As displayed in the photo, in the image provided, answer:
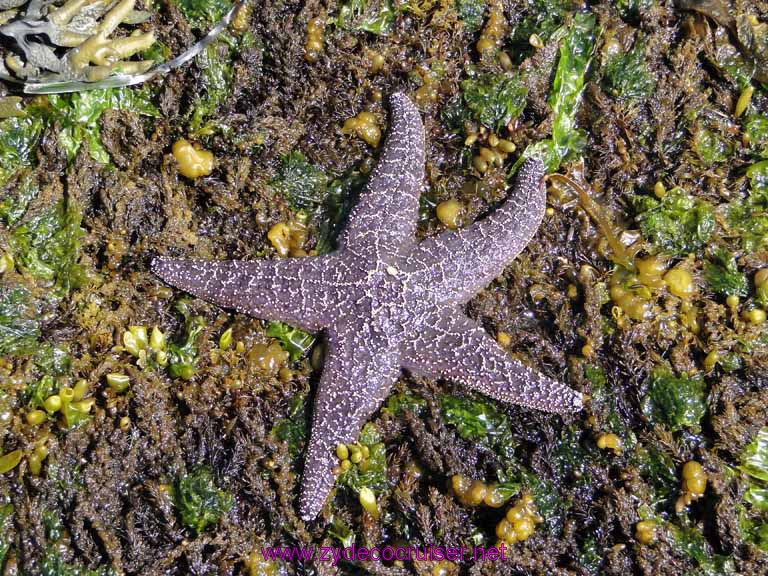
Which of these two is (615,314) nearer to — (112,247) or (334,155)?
(334,155)

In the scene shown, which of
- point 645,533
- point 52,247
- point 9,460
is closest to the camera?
point 645,533

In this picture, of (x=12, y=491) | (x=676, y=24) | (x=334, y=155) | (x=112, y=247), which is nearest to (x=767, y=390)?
(x=676, y=24)

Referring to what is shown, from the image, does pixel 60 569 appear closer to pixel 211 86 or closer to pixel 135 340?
pixel 135 340

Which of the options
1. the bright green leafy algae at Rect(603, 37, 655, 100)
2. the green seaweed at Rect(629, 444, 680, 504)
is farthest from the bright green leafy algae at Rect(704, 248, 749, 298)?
the bright green leafy algae at Rect(603, 37, 655, 100)

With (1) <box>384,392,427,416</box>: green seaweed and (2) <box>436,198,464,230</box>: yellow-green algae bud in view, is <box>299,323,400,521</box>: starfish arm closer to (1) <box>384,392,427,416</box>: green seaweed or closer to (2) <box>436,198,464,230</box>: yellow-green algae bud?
(1) <box>384,392,427,416</box>: green seaweed

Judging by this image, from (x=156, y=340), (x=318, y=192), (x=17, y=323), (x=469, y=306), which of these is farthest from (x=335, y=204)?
(x=17, y=323)
